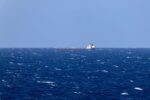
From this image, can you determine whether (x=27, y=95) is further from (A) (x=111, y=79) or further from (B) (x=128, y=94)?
(A) (x=111, y=79)

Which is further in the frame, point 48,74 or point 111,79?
point 48,74

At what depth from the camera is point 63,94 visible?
76938mm

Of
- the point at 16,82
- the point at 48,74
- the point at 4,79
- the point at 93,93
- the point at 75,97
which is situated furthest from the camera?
the point at 48,74

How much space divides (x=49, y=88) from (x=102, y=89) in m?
7.35

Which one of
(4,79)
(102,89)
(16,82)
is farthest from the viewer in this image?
(4,79)

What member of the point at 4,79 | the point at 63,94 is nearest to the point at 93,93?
the point at 63,94

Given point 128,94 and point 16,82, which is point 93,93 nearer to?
point 128,94

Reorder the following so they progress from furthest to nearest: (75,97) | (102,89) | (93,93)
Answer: (102,89), (93,93), (75,97)

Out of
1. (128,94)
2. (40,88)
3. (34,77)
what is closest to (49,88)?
(40,88)

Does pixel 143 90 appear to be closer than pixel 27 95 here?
No

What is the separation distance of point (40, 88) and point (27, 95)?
8.95 m

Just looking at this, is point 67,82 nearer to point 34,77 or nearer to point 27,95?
point 34,77

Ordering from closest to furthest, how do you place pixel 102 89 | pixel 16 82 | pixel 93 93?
1. pixel 93 93
2. pixel 102 89
3. pixel 16 82

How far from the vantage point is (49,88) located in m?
84.6
